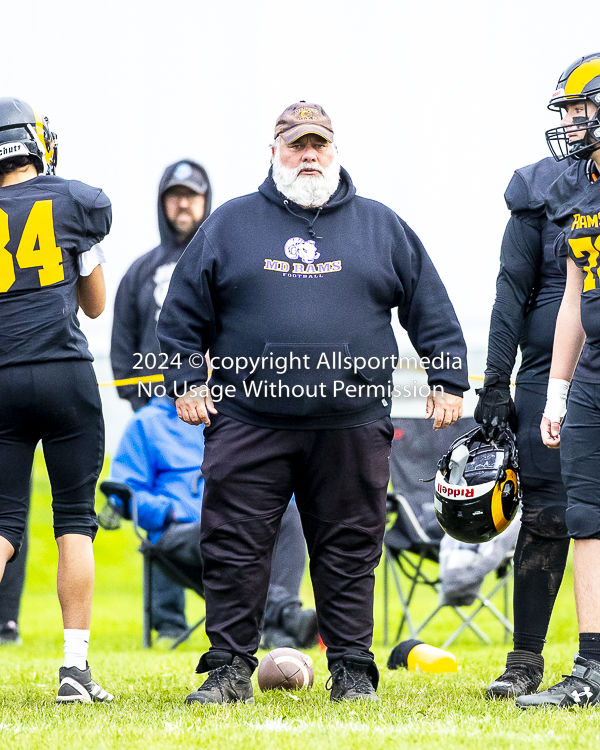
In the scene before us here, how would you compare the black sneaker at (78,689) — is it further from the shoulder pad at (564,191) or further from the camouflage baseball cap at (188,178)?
the camouflage baseball cap at (188,178)

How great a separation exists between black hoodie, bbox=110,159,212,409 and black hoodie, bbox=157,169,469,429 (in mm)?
2887

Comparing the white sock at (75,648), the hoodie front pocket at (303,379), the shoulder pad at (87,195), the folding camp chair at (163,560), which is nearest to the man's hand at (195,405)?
the hoodie front pocket at (303,379)

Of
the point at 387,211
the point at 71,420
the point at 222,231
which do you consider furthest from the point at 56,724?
the point at 387,211

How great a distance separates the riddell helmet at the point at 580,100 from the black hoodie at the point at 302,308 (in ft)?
1.99

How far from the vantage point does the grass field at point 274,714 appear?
269 centimetres

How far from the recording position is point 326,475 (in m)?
3.55

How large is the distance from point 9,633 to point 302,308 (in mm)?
3499

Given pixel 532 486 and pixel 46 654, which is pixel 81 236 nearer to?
pixel 532 486

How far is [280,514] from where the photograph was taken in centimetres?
360

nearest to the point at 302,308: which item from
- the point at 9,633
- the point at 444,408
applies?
the point at 444,408

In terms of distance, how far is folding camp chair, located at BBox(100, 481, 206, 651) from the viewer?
5.70 m

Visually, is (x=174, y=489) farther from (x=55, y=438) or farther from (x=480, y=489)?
(x=480, y=489)

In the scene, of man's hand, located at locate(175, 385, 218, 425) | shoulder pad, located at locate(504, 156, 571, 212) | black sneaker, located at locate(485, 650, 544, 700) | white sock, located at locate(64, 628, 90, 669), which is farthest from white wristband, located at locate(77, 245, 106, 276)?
black sneaker, located at locate(485, 650, 544, 700)

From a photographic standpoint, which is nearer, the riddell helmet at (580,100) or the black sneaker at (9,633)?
the riddell helmet at (580,100)
